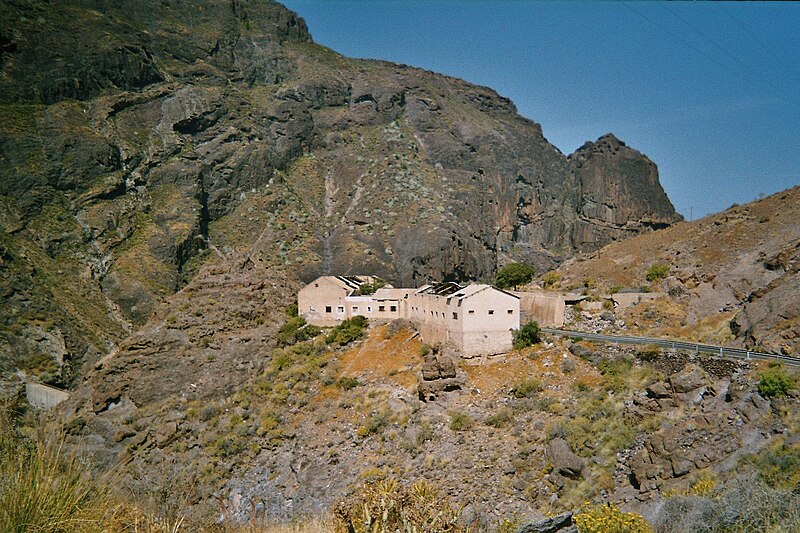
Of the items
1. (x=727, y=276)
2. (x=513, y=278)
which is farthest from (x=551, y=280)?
(x=727, y=276)

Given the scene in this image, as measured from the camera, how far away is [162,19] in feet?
287

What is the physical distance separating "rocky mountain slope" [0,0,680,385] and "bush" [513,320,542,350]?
27489 mm

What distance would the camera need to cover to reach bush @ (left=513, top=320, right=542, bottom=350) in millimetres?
28203

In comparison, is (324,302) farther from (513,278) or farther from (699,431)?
(699,431)

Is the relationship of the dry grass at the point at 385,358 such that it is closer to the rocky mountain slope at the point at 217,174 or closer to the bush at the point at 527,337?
the bush at the point at 527,337

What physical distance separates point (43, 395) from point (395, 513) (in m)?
48.9

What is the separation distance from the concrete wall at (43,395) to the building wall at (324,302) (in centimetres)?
2091

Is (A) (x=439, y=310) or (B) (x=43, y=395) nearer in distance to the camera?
(A) (x=439, y=310)

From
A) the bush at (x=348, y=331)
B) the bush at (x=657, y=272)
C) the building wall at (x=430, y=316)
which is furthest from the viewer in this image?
the bush at (x=348, y=331)

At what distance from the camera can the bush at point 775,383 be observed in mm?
16984

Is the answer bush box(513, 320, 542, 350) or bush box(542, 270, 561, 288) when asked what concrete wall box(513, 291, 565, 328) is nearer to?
bush box(513, 320, 542, 350)

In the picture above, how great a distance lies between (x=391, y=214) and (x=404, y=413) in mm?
55896

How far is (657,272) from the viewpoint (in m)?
35.3

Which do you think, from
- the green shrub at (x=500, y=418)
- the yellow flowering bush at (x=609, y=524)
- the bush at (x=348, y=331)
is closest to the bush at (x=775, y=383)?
the yellow flowering bush at (x=609, y=524)
